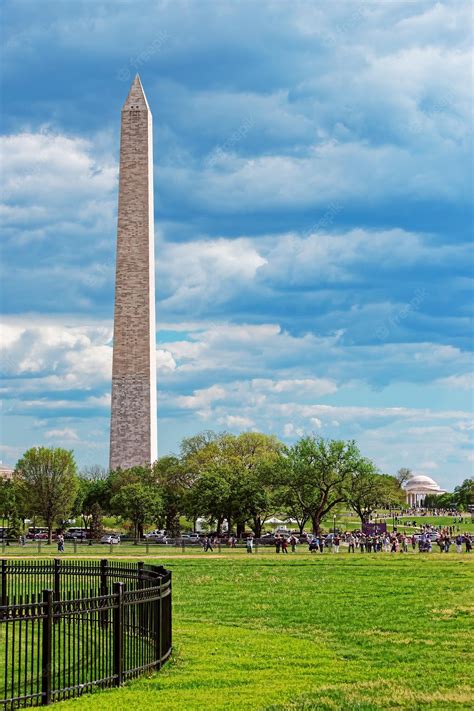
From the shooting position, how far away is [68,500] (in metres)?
83.1

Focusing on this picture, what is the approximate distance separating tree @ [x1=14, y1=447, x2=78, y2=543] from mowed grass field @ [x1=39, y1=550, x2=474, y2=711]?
53152 millimetres

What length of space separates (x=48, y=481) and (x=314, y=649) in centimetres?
6957

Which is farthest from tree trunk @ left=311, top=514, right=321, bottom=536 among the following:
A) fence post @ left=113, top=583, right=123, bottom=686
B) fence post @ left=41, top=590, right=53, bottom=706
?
fence post @ left=41, top=590, right=53, bottom=706

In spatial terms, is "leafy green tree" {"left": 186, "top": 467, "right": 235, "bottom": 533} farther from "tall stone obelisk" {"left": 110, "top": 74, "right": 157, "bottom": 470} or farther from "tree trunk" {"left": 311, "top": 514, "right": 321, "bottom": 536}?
"tall stone obelisk" {"left": 110, "top": 74, "right": 157, "bottom": 470}

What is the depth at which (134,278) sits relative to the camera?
91.7m

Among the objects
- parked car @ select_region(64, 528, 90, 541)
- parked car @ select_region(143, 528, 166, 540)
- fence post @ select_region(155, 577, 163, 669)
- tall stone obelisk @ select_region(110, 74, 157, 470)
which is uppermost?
tall stone obelisk @ select_region(110, 74, 157, 470)

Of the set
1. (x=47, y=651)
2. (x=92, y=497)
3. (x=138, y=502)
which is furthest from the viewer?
(x=92, y=497)

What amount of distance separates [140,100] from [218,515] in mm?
41357

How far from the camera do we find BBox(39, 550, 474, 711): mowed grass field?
12.3 meters

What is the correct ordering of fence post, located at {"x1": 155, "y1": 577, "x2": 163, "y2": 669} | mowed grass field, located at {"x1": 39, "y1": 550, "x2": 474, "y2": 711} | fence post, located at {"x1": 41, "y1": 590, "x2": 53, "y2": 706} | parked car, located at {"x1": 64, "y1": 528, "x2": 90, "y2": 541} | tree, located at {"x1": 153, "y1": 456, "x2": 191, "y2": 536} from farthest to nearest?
1. tree, located at {"x1": 153, "y1": 456, "x2": 191, "y2": 536}
2. parked car, located at {"x1": 64, "y1": 528, "x2": 90, "y2": 541}
3. fence post, located at {"x1": 155, "y1": 577, "x2": 163, "y2": 669}
4. mowed grass field, located at {"x1": 39, "y1": 550, "x2": 474, "y2": 711}
5. fence post, located at {"x1": 41, "y1": 590, "x2": 53, "y2": 706}

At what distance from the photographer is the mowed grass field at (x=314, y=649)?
12.3m

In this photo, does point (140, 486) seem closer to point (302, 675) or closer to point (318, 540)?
point (318, 540)

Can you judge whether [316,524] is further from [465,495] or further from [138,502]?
[465,495]

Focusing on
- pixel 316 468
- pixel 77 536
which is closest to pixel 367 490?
pixel 316 468
